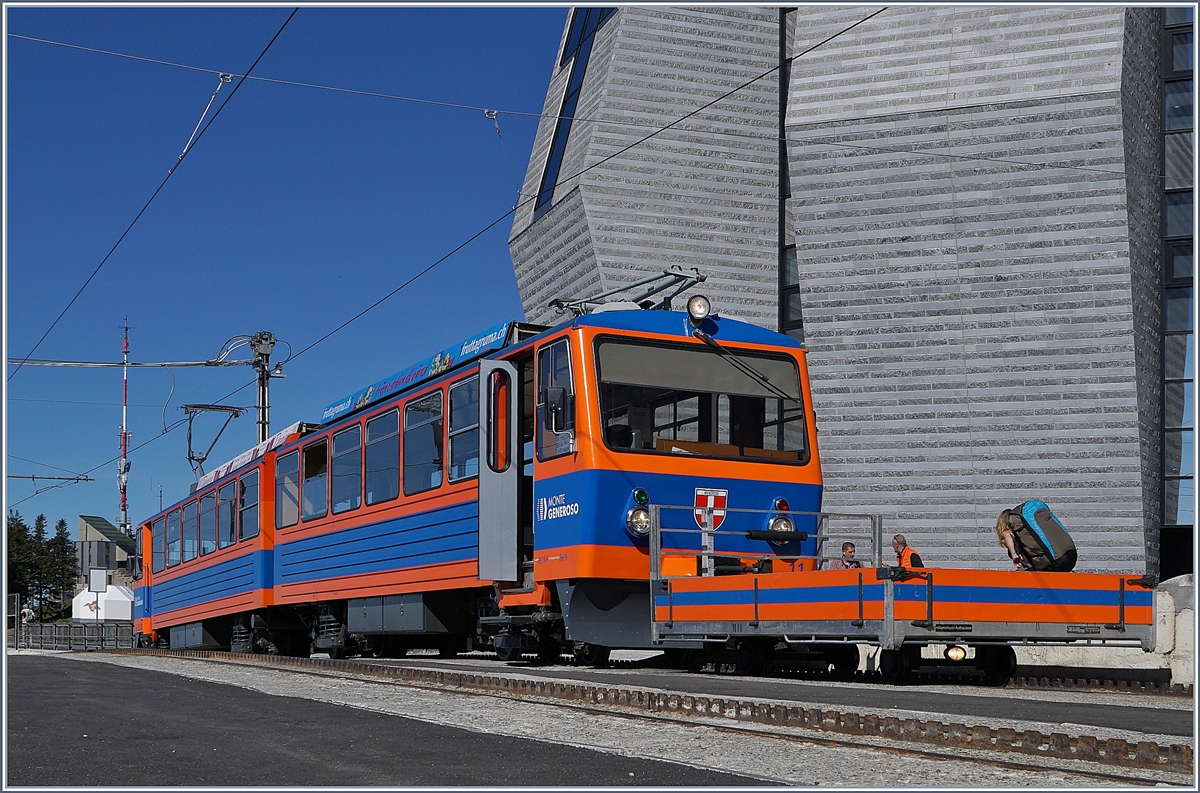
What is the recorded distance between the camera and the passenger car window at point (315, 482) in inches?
656

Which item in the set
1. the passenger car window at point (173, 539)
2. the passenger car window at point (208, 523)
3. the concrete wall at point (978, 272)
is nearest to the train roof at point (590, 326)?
the passenger car window at point (208, 523)

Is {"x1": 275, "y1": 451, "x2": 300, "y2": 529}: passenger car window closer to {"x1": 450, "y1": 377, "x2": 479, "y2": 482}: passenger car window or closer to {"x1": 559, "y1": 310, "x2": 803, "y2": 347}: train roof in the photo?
{"x1": 450, "y1": 377, "x2": 479, "y2": 482}: passenger car window

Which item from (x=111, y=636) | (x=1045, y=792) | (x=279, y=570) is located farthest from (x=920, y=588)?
(x=111, y=636)

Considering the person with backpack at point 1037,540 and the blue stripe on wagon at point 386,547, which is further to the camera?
the blue stripe on wagon at point 386,547

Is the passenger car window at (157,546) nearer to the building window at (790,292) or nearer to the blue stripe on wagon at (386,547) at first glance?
the blue stripe on wagon at (386,547)

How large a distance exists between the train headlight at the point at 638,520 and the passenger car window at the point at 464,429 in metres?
1.73

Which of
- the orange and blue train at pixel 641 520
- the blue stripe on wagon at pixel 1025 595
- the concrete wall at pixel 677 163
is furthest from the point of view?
the concrete wall at pixel 677 163

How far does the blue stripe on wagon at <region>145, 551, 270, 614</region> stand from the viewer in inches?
742

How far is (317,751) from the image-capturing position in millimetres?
6230

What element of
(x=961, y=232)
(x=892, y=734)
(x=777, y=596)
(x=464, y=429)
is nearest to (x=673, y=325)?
(x=464, y=429)

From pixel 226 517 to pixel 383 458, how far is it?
6930mm

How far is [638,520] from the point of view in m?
11.7

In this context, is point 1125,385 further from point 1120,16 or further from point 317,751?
point 317,751

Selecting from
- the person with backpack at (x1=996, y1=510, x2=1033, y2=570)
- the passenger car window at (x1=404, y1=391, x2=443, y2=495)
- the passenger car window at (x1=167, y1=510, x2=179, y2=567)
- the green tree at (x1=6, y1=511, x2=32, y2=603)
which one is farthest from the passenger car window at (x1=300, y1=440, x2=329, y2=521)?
the green tree at (x1=6, y1=511, x2=32, y2=603)
